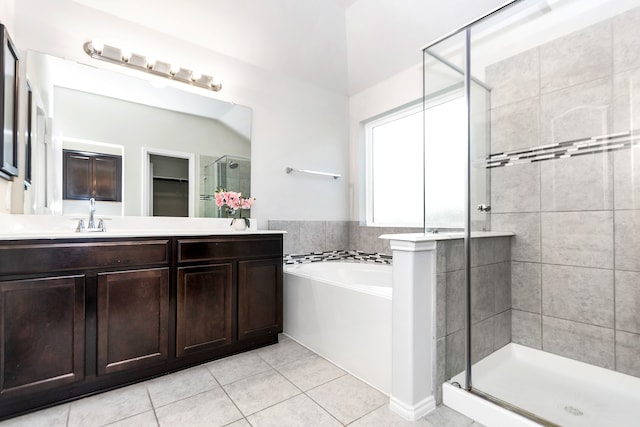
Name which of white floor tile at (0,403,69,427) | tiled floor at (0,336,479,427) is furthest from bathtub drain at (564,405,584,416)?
white floor tile at (0,403,69,427)

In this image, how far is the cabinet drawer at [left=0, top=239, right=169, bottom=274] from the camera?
4.63 ft

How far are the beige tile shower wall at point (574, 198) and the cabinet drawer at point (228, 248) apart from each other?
1.70m

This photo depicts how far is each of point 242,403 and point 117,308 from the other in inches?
33.8

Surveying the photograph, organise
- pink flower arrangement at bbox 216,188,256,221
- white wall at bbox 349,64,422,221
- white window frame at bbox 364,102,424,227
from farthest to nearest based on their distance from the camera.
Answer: white window frame at bbox 364,102,424,227, white wall at bbox 349,64,422,221, pink flower arrangement at bbox 216,188,256,221

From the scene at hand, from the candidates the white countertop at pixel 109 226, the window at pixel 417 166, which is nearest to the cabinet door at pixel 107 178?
the white countertop at pixel 109 226

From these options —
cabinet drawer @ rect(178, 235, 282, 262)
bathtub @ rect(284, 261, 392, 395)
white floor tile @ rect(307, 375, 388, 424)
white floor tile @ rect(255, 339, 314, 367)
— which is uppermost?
cabinet drawer @ rect(178, 235, 282, 262)

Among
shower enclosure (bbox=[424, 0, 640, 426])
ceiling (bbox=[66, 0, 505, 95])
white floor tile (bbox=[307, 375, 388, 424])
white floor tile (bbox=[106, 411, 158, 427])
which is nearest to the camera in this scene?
white floor tile (bbox=[106, 411, 158, 427])

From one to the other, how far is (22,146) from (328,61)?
8.21 ft

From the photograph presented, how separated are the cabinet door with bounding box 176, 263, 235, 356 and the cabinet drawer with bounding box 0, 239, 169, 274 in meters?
0.21

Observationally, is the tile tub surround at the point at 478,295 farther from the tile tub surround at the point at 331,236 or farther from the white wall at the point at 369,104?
the white wall at the point at 369,104

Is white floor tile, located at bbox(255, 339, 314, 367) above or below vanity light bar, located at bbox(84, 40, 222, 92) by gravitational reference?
below

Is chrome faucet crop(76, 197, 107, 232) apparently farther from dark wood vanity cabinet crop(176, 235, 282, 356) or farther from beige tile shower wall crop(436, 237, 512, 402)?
beige tile shower wall crop(436, 237, 512, 402)

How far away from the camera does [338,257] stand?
3.19 m

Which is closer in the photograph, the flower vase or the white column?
the white column
